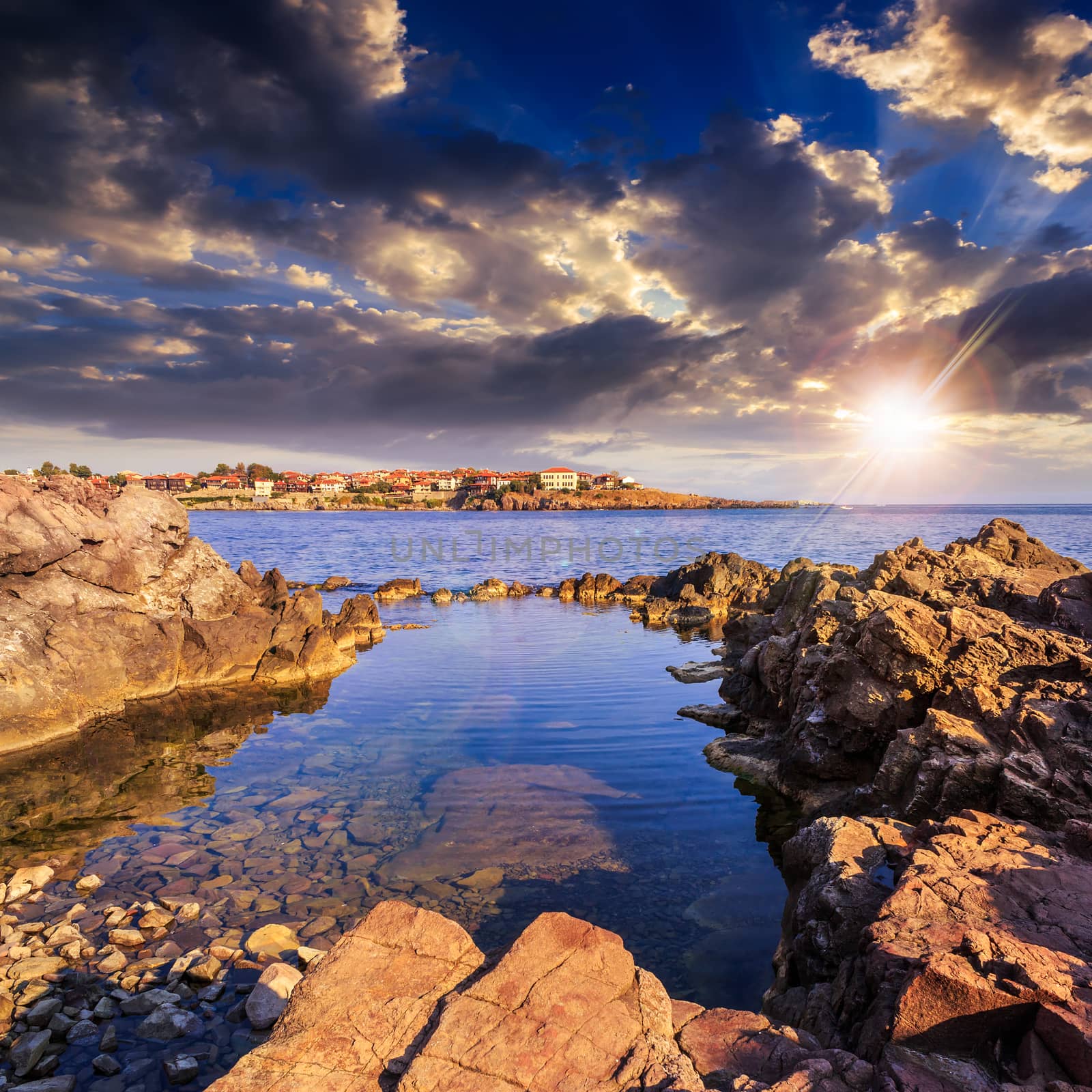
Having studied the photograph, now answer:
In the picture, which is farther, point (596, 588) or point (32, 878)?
point (596, 588)

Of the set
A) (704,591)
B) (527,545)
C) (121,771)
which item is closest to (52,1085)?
(121,771)

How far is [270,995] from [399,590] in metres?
33.2

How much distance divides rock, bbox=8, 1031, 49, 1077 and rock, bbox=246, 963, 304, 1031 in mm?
1618

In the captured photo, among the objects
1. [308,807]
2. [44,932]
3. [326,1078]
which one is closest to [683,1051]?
[326,1078]

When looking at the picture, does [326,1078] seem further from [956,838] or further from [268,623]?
[268,623]

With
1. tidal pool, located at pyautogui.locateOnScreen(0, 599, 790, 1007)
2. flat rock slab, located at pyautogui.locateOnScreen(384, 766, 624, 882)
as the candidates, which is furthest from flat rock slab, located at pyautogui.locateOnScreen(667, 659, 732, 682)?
flat rock slab, located at pyautogui.locateOnScreen(384, 766, 624, 882)

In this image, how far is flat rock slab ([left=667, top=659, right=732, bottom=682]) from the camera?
1911cm

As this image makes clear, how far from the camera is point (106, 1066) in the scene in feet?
18.0

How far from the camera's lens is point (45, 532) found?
1591 cm

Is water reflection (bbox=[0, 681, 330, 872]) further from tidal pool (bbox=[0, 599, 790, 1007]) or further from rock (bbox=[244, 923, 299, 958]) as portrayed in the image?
rock (bbox=[244, 923, 299, 958])

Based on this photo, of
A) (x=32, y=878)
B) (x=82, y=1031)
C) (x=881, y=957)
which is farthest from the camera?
(x=32, y=878)

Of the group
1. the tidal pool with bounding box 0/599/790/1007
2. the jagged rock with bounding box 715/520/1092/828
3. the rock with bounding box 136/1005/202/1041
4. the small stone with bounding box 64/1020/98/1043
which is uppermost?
Result: the jagged rock with bounding box 715/520/1092/828

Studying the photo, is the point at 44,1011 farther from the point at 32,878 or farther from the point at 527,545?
the point at 527,545

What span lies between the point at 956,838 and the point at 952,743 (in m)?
1.98
